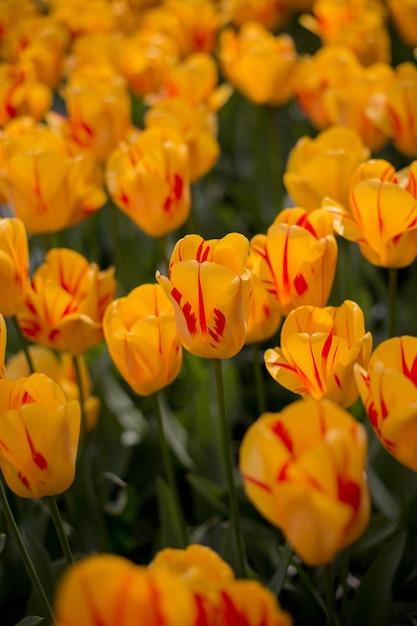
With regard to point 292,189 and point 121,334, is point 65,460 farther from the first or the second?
point 292,189

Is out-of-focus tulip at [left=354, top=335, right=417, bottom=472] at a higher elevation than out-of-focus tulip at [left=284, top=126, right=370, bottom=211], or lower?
higher

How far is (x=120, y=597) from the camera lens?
432 mm

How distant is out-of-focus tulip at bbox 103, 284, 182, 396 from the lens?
788mm

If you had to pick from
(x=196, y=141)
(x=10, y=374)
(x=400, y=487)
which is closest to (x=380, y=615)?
(x=400, y=487)

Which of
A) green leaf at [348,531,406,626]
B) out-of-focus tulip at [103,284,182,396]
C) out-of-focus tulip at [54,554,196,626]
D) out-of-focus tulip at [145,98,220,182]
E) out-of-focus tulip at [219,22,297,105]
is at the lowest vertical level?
green leaf at [348,531,406,626]

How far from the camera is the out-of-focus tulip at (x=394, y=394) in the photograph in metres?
0.59

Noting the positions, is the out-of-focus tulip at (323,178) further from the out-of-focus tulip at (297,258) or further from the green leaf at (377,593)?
the green leaf at (377,593)

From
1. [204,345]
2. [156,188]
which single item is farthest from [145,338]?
[156,188]

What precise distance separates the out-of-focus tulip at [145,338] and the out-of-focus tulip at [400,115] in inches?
20.0

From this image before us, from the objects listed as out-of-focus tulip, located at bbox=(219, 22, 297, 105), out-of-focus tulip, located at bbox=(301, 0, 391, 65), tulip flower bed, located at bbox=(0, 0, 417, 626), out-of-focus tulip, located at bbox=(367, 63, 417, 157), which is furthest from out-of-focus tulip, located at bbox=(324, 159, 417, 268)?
out-of-focus tulip, located at bbox=(301, 0, 391, 65)

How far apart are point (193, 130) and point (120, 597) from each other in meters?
0.96

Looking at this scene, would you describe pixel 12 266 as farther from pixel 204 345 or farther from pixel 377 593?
pixel 377 593

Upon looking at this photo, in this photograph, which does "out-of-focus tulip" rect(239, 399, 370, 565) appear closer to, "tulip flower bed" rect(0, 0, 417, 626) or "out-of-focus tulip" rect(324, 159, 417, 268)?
"tulip flower bed" rect(0, 0, 417, 626)

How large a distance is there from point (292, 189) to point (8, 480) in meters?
0.52
